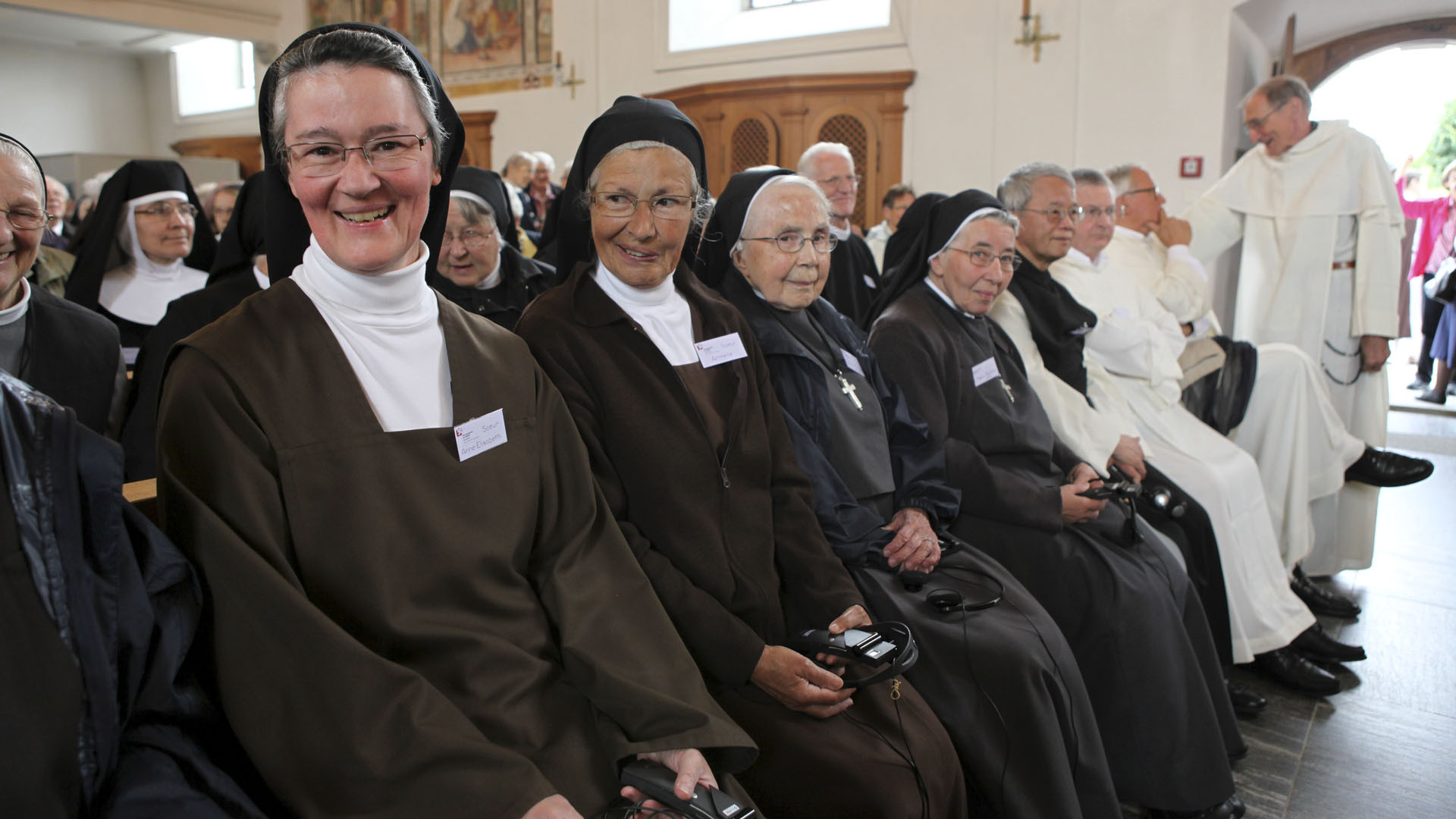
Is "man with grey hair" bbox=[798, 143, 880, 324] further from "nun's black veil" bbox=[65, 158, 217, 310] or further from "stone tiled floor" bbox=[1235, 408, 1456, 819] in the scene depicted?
"nun's black veil" bbox=[65, 158, 217, 310]

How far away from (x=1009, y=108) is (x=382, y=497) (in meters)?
8.46

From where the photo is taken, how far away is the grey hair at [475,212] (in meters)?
3.34

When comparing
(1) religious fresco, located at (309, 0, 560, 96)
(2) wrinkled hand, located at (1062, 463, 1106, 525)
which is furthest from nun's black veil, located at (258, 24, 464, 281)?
(1) religious fresco, located at (309, 0, 560, 96)

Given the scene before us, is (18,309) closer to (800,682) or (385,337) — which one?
(385,337)

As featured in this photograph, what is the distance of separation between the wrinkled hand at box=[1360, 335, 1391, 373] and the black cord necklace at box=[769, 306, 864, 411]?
4.08 meters

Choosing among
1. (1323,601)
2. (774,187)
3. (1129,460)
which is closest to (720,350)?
(774,187)

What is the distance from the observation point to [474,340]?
1.69 meters

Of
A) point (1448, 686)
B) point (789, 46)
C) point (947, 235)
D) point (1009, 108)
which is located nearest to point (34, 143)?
point (789, 46)

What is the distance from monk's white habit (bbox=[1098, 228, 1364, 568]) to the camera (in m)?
4.40

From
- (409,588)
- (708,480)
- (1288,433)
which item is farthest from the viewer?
(1288,433)

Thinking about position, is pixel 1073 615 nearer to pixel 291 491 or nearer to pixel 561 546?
pixel 561 546

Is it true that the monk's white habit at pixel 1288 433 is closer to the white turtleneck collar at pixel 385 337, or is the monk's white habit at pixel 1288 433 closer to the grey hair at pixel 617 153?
the grey hair at pixel 617 153

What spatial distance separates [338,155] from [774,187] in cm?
141

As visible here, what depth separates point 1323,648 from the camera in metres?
3.78
